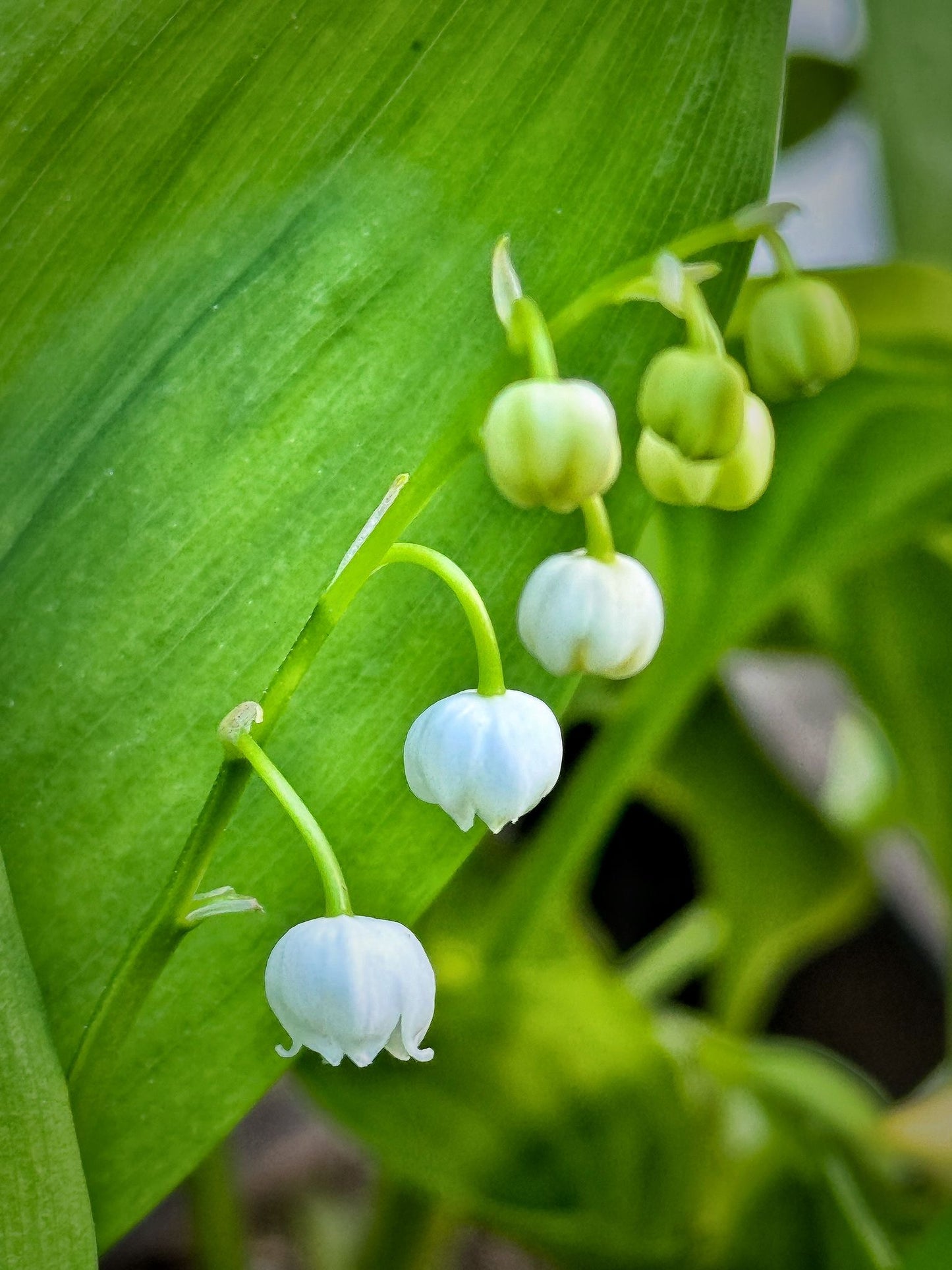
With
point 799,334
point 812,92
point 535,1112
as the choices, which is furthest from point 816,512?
point 812,92

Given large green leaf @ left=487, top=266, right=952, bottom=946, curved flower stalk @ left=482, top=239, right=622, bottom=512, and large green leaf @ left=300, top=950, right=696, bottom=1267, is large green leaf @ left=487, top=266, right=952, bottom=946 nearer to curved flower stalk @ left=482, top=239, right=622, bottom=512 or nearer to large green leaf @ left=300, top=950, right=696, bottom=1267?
large green leaf @ left=300, top=950, right=696, bottom=1267

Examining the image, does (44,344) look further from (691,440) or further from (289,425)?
(691,440)

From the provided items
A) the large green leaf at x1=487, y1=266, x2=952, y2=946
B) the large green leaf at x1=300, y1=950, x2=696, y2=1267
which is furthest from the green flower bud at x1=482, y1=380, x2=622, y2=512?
the large green leaf at x1=300, y1=950, x2=696, y2=1267

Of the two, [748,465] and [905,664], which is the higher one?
[748,465]

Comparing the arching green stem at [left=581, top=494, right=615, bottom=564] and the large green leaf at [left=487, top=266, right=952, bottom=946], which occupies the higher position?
the arching green stem at [left=581, top=494, right=615, bottom=564]

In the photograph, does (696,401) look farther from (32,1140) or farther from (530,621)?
(32,1140)

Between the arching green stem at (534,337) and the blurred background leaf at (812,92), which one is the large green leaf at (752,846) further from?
the arching green stem at (534,337)

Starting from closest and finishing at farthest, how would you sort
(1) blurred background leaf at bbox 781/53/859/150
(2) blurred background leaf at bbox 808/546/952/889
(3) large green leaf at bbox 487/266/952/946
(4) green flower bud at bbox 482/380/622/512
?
(4) green flower bud at bbox 482/380/622/512 < (3) large green leaf at bbox 487/266/952/946 < (2) blurred background leaf at bbox 808/546/952/889 < (1) blurred background leaf at bbox 781/53/859/150
